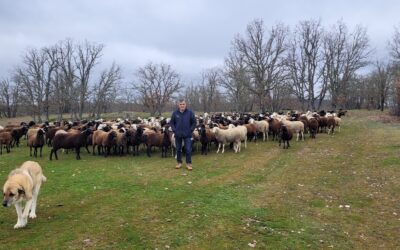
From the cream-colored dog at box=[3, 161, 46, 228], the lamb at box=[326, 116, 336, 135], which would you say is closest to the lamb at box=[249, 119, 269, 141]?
the lamb at box=[326, 116, 336, 135]

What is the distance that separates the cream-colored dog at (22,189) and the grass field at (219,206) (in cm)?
37

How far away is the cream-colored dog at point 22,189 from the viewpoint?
7.12 metres

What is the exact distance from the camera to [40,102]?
191 ft

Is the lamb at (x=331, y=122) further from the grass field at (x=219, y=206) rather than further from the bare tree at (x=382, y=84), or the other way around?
the bare tree at (x=382, y=84)

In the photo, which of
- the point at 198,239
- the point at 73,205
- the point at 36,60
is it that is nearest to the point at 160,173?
the point at 73,205

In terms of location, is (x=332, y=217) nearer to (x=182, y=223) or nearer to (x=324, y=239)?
(x=324, y=239)

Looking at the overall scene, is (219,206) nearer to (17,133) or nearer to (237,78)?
(17,133)

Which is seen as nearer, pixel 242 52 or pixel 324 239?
pixel 324 239

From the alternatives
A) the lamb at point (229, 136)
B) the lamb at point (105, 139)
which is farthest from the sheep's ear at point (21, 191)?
the lamb at point (229, 136)

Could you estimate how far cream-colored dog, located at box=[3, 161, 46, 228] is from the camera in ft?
23.4

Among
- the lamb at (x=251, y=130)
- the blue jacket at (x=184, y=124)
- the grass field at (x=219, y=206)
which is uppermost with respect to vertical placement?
the blue jacket at (x=184, y=124)

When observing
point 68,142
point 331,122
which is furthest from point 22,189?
point 331,122

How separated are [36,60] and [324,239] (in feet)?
206

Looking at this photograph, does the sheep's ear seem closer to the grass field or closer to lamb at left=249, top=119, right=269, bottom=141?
the grass field
